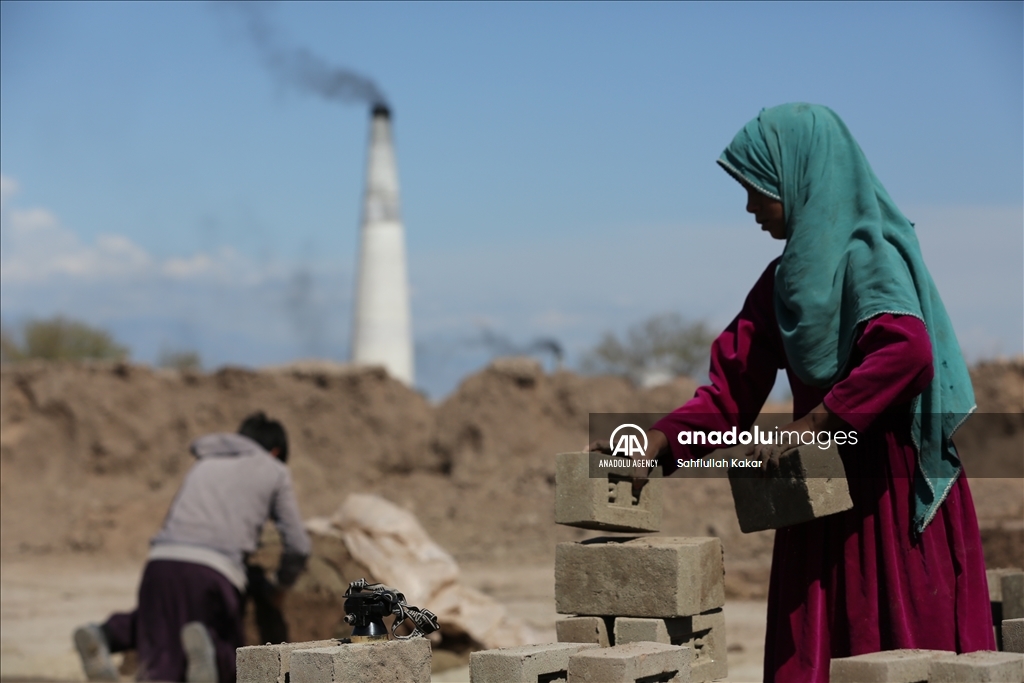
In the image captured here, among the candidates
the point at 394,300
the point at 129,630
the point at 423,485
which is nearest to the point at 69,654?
the point at 129,630

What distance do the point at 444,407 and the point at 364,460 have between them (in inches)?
64.9

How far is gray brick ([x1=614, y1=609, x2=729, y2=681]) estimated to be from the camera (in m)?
3.34

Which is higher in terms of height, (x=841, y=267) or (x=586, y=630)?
(x=841, y=267)

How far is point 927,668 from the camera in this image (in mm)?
2719

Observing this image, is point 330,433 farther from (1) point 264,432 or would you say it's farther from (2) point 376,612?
(2) point 376,612

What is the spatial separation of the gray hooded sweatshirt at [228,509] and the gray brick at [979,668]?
4.52 m

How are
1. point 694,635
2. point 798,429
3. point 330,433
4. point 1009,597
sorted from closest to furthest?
point 798,429 → point 694,635 → point 1009,597 → point 330,433

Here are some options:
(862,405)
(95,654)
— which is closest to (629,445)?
(862,405)

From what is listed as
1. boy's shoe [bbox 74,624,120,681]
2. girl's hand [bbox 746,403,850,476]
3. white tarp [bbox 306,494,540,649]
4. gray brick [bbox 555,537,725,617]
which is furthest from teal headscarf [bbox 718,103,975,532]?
white tarp [bbox 306,494,540,649]

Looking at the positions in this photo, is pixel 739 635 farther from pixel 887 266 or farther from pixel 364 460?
pixel 364 460

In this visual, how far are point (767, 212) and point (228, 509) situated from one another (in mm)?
4047

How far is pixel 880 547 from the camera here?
3188 millimetres

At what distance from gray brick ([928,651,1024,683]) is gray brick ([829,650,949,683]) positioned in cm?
3

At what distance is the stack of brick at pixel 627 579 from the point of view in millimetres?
3340
